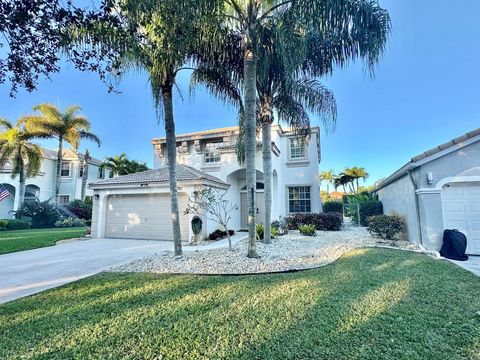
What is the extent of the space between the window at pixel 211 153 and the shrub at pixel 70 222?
1263 centimetres

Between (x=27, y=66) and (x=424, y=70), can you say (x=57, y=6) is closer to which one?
Answer: (x=27, y=66)

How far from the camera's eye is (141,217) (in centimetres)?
1398

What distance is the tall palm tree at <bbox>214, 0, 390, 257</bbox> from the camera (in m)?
6.88

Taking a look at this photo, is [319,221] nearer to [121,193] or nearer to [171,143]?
[171,143]

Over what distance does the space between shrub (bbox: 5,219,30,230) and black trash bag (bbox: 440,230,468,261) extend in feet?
87.6

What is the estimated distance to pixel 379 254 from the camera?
8242 millimetres

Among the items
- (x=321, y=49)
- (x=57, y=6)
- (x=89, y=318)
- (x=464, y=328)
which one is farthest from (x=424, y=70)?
(x=89, y=318)

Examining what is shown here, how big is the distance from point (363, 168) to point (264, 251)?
1376 inches

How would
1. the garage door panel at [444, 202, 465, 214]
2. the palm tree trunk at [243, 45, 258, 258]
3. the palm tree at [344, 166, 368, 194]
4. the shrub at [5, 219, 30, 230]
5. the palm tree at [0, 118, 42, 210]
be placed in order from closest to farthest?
the palm tree trunk at [243, 45, 258, 258] → the garage door panel at [444, 202, 465, 214] → the shrub at [5, 219, 30, 230] → the palm tree at [0, 118, 42, 210] → the palm tree at [344, 166, 368, 194]

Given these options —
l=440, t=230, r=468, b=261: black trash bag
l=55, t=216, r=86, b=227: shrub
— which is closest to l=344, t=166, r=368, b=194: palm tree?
l=440, t=230, r=468, b=261: black trash bag

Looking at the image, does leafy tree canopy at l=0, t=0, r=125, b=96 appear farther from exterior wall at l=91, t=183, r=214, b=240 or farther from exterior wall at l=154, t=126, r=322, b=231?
exterior wall at l=154, t=126, r=322, b=231

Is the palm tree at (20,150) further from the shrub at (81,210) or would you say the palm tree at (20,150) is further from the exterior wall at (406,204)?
the exterior wall at (406,204)

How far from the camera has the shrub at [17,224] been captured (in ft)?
62.5

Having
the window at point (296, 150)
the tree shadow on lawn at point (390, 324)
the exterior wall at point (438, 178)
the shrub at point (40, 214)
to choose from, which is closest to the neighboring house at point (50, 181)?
the shrub at point (40, 214)
